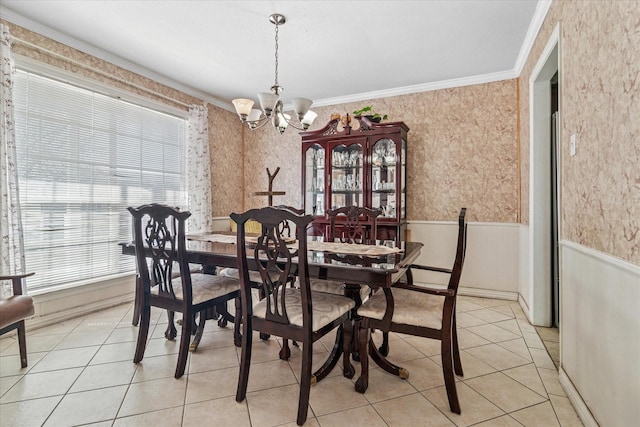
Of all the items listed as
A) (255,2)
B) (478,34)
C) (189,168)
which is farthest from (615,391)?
(189,168)

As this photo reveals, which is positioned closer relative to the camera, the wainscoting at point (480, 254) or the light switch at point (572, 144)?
the light switch at point (572, 144)

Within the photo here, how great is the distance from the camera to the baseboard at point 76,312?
2668 millimetres

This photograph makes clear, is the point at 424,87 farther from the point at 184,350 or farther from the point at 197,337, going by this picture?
the point at 184,350

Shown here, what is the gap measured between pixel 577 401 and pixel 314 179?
10.5 feet

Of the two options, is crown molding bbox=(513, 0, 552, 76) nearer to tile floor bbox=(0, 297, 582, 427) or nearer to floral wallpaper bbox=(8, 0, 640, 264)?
floral wallpaper bbox=(8, 0, 640, 264)

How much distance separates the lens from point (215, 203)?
4.46 metres

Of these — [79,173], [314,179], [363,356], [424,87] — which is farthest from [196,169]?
[363,356]

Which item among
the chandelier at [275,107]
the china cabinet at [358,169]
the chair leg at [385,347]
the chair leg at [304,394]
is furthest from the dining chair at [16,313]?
the china cabinet at [358,169]

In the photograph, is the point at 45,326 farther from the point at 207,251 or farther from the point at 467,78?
the point at 467,78

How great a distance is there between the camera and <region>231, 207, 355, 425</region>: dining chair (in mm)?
1524

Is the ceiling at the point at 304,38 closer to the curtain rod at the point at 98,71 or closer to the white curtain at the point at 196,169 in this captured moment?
the curtain rod at the point at 98,71

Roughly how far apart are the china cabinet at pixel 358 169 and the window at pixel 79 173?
1822 mm

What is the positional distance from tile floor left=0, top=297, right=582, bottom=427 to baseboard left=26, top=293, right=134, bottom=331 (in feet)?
0.47

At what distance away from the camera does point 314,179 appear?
13.6ft
